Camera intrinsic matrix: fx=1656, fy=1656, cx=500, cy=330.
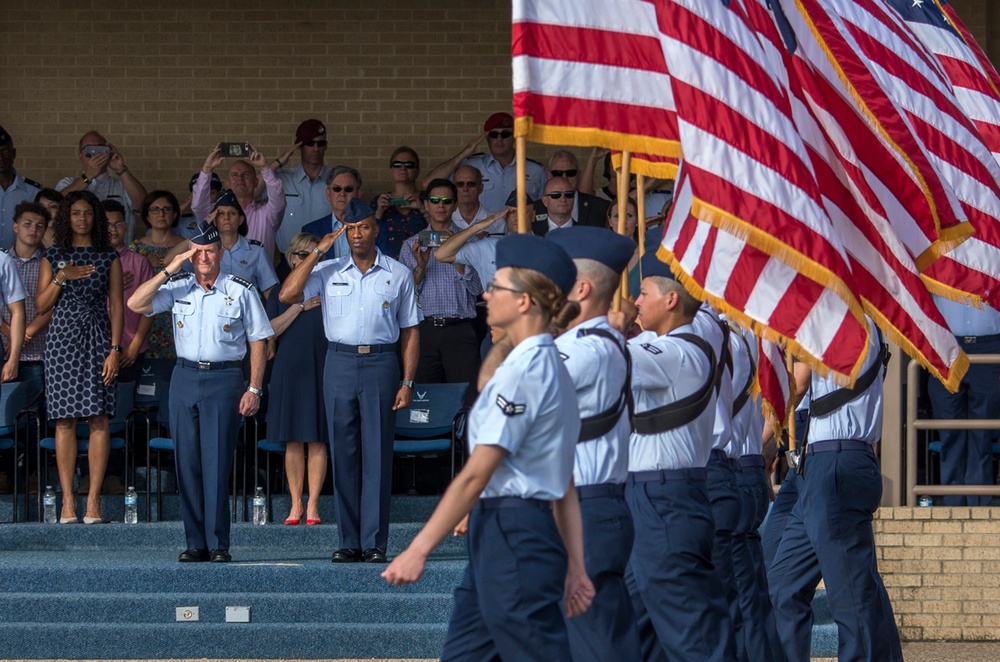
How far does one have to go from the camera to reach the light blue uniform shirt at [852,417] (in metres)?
7.89

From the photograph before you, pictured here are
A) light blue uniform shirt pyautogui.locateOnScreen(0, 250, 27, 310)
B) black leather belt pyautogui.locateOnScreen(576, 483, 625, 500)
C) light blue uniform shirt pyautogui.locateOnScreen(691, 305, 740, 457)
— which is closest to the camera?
black leather belt pyautogui.locateOnScreen(576, 483, 625, 500)

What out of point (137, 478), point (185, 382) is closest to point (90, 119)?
point (137, 478)

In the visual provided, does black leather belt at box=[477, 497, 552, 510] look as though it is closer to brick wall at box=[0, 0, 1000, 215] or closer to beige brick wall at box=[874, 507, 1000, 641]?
beige brick wall at box=[874, 507, 1000, 641]

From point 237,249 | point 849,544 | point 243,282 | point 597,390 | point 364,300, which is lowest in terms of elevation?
point 849,544

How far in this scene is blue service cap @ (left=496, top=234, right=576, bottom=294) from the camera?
520 cm

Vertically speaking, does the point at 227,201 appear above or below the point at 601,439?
above

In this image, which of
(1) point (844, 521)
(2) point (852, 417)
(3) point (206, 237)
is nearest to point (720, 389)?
(2) point (852, 417)

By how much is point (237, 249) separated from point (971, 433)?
17.3 feet

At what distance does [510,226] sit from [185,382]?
2.72 metres

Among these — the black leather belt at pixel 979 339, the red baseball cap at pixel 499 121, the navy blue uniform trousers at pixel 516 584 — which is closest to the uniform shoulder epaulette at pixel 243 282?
the red baseball cap at pixel 499 121

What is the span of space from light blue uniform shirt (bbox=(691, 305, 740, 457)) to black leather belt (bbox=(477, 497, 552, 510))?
6.42 ft

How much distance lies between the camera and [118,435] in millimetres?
12047

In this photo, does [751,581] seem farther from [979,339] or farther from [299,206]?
[299,206]

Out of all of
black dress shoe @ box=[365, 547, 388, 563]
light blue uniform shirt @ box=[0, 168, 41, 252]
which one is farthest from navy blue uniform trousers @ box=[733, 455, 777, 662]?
light blue uniform shirt @ box=[0, 168, 41, 252]
